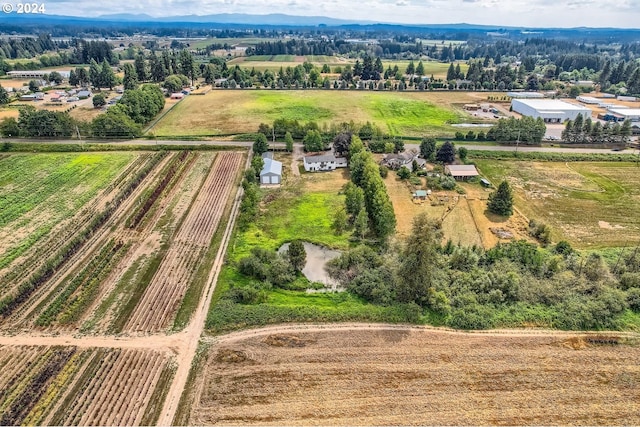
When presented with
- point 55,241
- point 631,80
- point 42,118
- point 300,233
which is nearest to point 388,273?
point 300,233

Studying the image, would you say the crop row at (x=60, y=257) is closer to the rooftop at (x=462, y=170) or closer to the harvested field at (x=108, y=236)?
the harvested field at (x=108, y=236)

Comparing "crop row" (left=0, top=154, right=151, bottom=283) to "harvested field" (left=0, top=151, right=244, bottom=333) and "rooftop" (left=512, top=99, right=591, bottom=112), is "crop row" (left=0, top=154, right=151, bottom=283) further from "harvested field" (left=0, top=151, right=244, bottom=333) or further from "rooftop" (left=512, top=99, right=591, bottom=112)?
"rooftop" (left=512, top=99, right=591, bottom=112)

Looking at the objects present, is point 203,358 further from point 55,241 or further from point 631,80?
point 631,80

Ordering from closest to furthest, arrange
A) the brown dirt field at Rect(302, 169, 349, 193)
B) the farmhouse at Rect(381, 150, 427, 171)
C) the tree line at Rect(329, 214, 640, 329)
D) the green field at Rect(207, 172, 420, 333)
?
1. the tree line at Rect(329, 214, 640, 329)
2. the green field at Rect(207, 172, 420, 333)
3. the brown dirt field at Rect(302, 169, 349, 193)
4. the farmhouse at Rect(381, 150, 427, 171)

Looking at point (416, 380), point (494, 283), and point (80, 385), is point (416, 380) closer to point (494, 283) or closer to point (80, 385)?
point (494, 283)

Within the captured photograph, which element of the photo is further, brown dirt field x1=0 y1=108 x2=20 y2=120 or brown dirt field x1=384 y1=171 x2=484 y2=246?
brown dirt field x1=0 y1=108 x2=20 y2=120

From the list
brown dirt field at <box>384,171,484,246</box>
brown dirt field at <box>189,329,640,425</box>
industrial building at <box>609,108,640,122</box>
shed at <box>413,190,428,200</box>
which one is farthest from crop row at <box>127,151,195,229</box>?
industrial building at <box>609,108,640,122</box>
